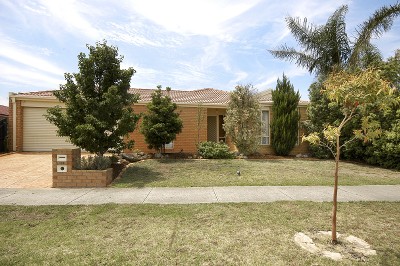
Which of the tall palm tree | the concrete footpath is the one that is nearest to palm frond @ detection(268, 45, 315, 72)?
the tall palm tree

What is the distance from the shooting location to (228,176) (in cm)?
906

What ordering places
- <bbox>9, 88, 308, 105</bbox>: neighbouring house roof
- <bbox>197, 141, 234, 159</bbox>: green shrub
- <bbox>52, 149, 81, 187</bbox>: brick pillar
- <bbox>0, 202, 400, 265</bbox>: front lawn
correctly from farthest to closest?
<bbox>9, 88, 308, 105</bbox>: neighbouring house roof → <bbox>197, 141, 234, 159</bbox>: green shrub → <bbox>52, 149, 81, 187</bbox>: brick pillar → <bbox>0, 202, 400, 265</bbox>: front lawn

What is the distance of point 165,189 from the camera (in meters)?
7.31

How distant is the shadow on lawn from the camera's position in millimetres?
8016

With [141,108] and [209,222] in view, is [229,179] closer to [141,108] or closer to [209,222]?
[209,222]

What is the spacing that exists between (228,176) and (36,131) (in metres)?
12.3

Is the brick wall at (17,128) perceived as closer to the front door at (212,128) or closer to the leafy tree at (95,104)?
the leafy tree at (95,104)

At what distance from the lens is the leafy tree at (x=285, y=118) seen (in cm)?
1529

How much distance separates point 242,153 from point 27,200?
410 inches

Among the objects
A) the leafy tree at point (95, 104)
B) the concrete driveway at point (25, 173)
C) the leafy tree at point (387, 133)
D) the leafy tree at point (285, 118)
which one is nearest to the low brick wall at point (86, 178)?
the concrete driveway at point (25, 173)

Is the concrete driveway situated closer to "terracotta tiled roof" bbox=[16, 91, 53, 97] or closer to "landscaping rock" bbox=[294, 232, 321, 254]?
"terracotta tiled roof" bbox=[16, 91, 53, 97]

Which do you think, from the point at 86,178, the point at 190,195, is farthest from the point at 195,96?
the point at 190,195

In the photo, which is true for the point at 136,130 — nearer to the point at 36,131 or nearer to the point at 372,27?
the point at 36,131

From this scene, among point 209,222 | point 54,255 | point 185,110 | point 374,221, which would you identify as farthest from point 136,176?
point 185,110
